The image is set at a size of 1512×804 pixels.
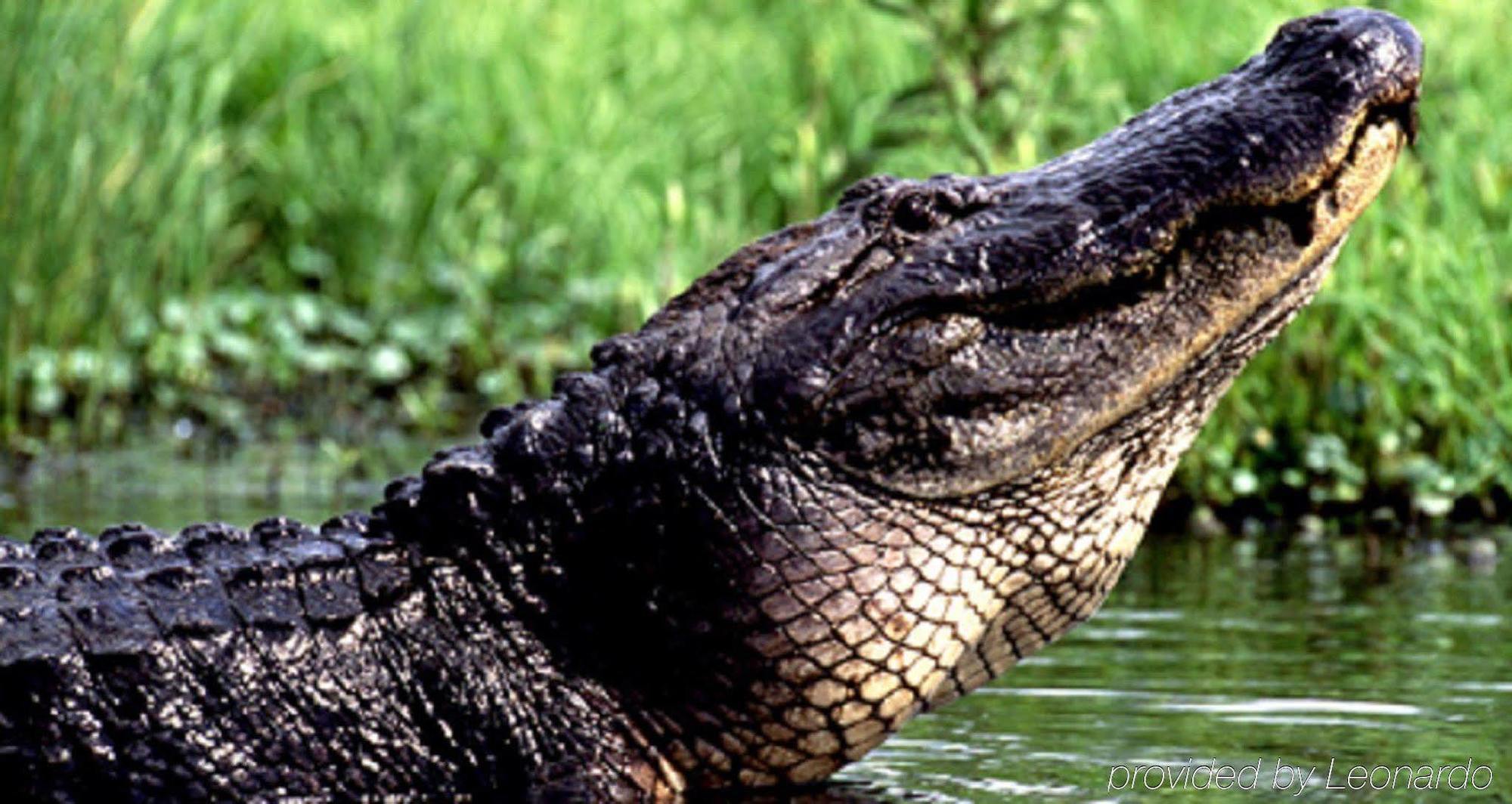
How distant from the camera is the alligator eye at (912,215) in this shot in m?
3.71

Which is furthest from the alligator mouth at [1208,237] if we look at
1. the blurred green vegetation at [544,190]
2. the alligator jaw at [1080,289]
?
the blurred green vegetation at [544,190]

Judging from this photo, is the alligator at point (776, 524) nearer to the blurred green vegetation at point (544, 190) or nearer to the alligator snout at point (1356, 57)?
the alligator snout at point (1356, 57)

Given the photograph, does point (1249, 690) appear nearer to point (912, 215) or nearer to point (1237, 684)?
point (1237, 684)

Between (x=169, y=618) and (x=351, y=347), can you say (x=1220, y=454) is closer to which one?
(x=169, y=618)

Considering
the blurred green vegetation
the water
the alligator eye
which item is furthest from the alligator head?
the blurred green vegetation

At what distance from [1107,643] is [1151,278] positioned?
1.70m

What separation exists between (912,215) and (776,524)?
1.67 feet

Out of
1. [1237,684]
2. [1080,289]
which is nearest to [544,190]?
[1237,684]

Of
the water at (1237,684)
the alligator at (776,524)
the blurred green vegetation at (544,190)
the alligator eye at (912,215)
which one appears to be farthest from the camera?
the blurred green vegetation at (544,190)

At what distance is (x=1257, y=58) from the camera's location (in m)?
3.80

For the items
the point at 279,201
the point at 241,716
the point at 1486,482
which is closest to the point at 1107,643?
the point at 1486,482

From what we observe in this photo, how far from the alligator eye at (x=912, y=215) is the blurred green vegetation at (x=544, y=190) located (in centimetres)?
263

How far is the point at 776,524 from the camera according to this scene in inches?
140

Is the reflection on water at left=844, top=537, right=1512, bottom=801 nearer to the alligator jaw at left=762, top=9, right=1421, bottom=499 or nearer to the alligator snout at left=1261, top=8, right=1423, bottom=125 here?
the alligator jaw at left=762, top=9, right=1421, bottom=499
